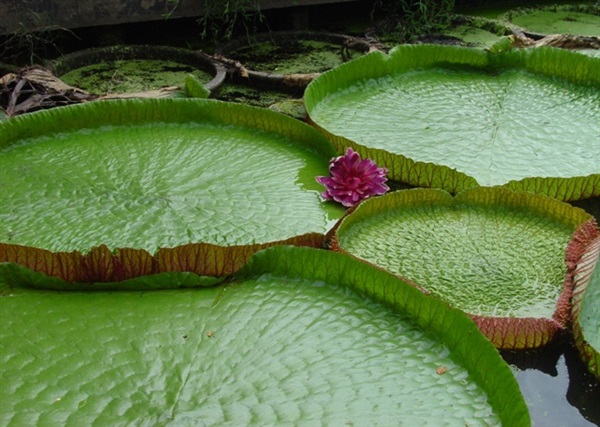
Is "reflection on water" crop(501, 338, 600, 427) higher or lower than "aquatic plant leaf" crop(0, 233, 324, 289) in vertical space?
lower

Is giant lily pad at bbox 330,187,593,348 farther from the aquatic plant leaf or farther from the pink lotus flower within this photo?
the aquatic plant leaf

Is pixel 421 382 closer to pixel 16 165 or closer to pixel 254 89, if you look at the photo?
pixel 16 165

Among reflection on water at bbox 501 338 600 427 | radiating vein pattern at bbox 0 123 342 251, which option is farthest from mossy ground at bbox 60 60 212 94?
reflection on water at bbox 501 338 600 427

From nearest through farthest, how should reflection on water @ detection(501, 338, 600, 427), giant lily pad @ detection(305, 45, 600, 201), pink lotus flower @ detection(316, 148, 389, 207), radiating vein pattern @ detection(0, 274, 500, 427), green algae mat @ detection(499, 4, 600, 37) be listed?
radiating vein pattern @ detection(0, 274, 500, 427)
reflection on water @ detection(501, 338, 600, 427)
pink lotus flower @ detection(316, 148, 389, 207)
giant lily pad @ detection(305, 45, 600, 201)
green algae mat @ detection(499, 4, 600, 37)

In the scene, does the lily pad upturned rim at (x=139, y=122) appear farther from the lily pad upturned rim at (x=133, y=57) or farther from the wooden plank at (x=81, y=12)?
the wooden plank at (x=81, y=12)

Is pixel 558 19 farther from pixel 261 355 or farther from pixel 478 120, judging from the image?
pixel 261 355

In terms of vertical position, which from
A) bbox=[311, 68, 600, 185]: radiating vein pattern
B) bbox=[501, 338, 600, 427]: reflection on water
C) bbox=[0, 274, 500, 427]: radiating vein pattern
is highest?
bbox=[311, 68, 600, 185]: radiating vein pattern
